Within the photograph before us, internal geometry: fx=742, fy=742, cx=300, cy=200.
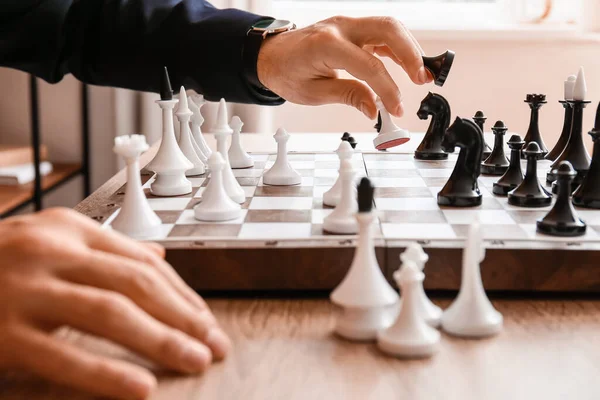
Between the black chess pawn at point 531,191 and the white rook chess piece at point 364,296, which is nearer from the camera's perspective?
the white rook chess piece at point 364,296

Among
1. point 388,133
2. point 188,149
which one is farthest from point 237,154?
point 388,133

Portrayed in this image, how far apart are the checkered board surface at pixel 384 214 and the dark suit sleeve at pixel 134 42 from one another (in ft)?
0.89

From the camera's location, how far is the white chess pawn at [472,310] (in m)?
0.85

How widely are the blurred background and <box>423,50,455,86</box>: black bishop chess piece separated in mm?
1557

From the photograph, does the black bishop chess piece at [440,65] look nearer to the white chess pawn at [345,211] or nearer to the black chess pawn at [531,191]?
the black chess pawn at [531,191]

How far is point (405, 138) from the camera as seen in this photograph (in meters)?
1.44

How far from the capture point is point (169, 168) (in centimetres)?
134

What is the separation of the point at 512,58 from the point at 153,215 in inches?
91.2

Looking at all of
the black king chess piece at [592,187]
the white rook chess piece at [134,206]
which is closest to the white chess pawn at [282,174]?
the white rook chess piece at [134,206]

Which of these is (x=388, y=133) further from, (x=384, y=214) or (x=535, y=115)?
(x=535, y=115)

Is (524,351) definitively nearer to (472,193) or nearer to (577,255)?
(577,255)

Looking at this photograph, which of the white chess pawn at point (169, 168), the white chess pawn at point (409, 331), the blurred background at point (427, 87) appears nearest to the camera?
the white chess pawn at point (409, 331)

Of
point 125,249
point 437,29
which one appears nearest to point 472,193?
point 125,249

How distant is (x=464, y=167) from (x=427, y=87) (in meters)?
1.89
